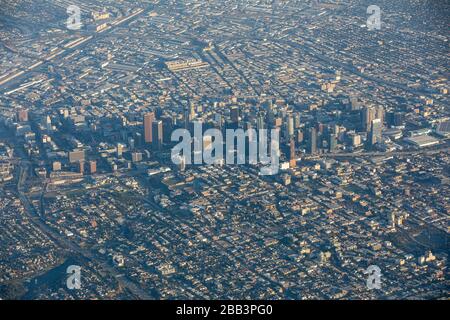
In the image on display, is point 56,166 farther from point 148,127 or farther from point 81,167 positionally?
point 148,127

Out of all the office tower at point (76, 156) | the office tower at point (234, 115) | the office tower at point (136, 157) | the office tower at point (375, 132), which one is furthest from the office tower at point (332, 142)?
the office tower at point (76, 156)

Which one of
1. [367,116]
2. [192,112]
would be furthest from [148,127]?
[367,116]

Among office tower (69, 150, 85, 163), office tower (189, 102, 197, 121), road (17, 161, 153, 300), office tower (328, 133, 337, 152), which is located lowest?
office tower (189, 102, 197, 121)

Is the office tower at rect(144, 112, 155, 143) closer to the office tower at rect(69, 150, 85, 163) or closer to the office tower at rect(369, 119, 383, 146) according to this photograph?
the office tower at rect(69, 150, 85, 163)

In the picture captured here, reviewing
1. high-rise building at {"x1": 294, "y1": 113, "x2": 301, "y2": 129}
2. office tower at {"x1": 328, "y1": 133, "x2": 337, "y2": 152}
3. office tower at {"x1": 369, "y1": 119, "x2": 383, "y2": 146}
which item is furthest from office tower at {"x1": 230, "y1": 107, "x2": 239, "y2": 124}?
office tower at {"x1": 369, "y1": 119, "x2": 383, "y2": 146}

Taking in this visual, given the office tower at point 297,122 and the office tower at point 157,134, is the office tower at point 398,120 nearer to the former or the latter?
the office tower at point 297,122
